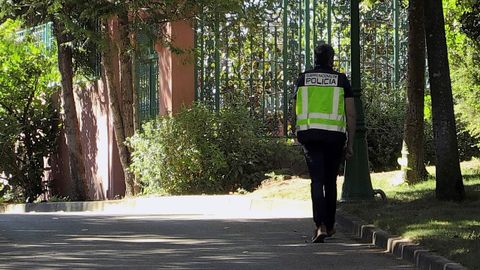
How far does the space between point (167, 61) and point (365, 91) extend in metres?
4.91

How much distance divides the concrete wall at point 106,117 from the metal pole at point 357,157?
6.34 meters

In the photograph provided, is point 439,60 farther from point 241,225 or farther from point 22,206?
point 22,206

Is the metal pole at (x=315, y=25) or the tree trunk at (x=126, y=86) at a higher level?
the metal pole at (x=315, y=25)

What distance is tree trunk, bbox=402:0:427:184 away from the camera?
11.9 m

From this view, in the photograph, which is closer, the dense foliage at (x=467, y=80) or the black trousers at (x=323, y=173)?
the black trousers at (x=323, y=173)

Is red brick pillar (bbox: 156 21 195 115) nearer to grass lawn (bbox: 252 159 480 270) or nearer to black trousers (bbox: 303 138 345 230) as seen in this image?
grass lawn (bbox: 252 159 480 270)

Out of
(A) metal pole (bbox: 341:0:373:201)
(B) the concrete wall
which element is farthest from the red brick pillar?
(A) metal pole (bbox: 341:0:373:201)

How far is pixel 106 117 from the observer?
1970 centimetres

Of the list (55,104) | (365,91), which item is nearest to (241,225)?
(365,91)

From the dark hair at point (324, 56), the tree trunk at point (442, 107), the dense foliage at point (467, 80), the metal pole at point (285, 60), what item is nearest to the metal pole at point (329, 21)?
the metal pole at point (285, 60)

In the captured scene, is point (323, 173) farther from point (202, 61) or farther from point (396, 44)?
point (396, 44)

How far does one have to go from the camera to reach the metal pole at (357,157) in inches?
418

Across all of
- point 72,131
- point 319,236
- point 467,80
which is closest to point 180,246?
point 319,236

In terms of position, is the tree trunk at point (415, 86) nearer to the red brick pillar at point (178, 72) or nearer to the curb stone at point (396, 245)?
the curb stone at point (396, 245)
